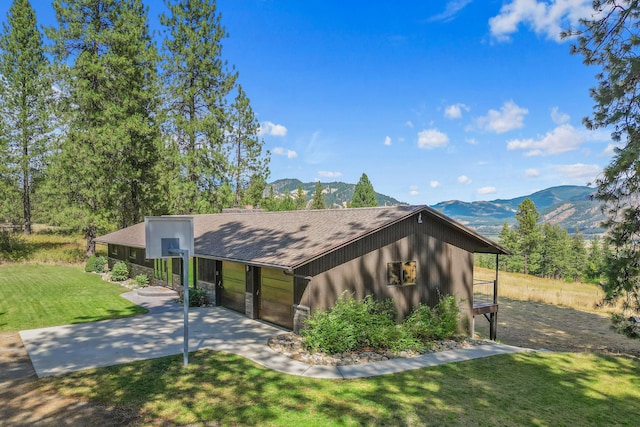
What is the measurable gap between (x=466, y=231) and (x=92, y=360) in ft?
42.1

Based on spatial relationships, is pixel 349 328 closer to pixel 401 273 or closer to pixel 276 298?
pixel 401 273

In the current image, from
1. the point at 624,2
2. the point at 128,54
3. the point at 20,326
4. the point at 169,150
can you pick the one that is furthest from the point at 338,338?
the point at 128,54

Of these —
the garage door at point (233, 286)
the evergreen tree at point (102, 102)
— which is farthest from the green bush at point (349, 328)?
the evergreen tree at point (102, 102)

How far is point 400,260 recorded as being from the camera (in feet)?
45.1

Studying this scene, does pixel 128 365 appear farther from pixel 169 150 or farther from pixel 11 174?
pixel 11 174

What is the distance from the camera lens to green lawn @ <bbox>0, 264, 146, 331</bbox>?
14391 millimetres

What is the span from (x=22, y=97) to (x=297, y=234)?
99.3 ft

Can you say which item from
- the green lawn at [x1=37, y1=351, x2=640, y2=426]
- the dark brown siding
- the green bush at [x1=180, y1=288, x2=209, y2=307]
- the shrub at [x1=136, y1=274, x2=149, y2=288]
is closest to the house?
the dark brown siding

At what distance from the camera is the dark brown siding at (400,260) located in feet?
40.2

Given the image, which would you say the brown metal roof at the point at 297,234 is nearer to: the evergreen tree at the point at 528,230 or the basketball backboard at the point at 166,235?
the basketball backboard at the point at 166,235

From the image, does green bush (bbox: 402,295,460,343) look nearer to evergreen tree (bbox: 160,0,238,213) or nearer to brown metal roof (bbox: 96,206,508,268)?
brown metal roof (bbox: 96,206,508,268)

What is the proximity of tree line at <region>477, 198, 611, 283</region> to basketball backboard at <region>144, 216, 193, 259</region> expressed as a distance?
57.6 meters

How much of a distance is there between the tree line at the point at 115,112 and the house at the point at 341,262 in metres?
16.0

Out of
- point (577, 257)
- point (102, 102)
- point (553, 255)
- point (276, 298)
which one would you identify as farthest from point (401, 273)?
point (577, 257)
